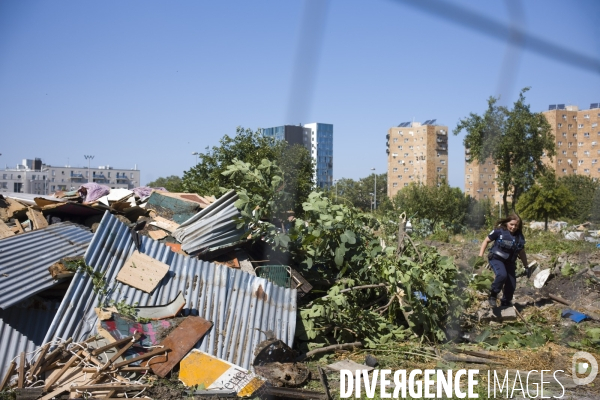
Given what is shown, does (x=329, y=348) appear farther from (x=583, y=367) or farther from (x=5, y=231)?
(x=5, y=231)

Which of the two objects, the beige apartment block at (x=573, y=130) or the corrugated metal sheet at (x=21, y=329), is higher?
the beige apartment block at (x=573, y=130)

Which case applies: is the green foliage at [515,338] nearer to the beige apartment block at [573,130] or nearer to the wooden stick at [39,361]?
the wooden stick at [39,361]

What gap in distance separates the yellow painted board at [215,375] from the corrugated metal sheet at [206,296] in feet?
0.77

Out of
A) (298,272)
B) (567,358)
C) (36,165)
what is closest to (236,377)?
(298,272)

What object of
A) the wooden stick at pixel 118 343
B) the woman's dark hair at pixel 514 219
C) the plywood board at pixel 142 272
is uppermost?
the woman's dark hair at pixel 514 219

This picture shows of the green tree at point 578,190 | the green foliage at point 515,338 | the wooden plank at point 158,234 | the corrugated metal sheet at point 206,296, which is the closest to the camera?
the corrugated metal sheet at point 206,296

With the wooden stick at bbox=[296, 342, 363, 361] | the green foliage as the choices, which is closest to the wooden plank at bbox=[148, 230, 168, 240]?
the wooden stick at bbox=[296, 342, 363, 361]

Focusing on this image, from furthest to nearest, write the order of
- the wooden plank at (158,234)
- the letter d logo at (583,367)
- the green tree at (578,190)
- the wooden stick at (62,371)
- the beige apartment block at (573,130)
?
the beige apartment block at (573,130)
the green tree at (578,190)
the wooden plank at (158,234)
the letter d logo at (583,367)
the wooden stick at (62,371)

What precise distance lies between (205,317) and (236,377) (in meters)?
0.90

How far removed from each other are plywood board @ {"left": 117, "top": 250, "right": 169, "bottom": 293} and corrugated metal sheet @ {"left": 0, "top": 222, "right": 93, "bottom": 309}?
60cm

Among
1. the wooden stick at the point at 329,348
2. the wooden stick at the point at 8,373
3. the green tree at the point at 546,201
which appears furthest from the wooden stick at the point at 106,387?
the green tree at the point at 546,201

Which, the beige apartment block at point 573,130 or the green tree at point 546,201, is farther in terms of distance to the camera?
the beige apartment block at point 573,130

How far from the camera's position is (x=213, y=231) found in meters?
6.55

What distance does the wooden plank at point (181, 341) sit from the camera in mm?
4781
